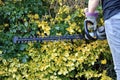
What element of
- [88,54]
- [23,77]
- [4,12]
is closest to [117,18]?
[88,54]

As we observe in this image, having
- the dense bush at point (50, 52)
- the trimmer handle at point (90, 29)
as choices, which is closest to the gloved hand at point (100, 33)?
the trimmer handle at point (90, 29)

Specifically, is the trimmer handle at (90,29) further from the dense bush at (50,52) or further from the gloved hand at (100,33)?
the dense bush at (50,52)

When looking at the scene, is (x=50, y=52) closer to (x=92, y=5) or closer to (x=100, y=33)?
(x=100, y=33)

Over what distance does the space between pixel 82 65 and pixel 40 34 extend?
20.9 inches

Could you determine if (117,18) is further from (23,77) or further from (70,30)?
(23,77)

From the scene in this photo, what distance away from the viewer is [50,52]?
9.91 ft

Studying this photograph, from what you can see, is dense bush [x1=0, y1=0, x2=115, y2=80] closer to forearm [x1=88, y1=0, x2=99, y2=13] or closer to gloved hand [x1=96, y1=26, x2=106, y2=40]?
gloved hand [x1=96, y1=26, x2=106, y2=40]

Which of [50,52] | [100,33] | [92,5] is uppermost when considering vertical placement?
[92,5]

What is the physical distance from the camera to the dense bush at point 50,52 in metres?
3.00

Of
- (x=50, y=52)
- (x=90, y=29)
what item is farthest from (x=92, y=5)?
(x=50, y=52)

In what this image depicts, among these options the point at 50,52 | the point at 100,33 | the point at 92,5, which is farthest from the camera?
the point at 50,52

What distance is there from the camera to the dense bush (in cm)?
300

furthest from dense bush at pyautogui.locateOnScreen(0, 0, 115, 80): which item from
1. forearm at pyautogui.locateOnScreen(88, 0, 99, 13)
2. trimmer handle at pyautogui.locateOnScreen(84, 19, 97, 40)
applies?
forearm at pyautogui.locateOnScreen(88, 0, 99, 13)

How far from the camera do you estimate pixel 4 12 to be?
3285 millimetres
